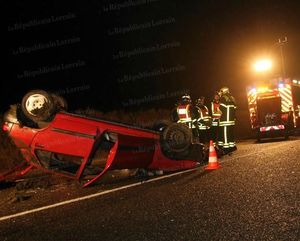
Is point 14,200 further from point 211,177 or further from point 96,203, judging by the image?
point 211,177

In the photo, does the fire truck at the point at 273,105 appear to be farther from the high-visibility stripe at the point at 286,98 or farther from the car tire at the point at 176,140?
the car tire at the point at 176,140

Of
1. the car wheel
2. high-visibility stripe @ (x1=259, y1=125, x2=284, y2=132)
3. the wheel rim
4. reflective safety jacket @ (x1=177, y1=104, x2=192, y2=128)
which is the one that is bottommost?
high-visibility stripe @ (x1=259, y1=125, x2=284, y2=132)

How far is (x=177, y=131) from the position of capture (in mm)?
7512

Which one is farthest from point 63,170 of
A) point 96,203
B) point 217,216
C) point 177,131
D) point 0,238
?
point 217,216

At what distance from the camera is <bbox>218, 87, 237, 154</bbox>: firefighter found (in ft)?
34.1

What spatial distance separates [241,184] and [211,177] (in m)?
0.85

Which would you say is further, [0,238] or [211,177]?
[211,177]

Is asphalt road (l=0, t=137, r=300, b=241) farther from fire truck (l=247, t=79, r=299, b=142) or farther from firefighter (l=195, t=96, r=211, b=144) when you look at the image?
fire truck (l=247, t=79, r=299, b=142)

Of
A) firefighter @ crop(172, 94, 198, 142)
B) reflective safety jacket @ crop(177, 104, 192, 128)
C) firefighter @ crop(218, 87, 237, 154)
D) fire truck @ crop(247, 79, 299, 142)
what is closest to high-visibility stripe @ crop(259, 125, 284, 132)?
fire truck @ crop(247, 79, 299, 142)

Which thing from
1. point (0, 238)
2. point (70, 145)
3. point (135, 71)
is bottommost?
point (0, 238)

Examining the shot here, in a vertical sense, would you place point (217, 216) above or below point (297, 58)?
below

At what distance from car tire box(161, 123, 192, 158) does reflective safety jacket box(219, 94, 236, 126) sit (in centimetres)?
314

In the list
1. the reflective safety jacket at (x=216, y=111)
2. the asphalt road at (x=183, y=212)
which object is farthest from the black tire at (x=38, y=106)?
the reflective safety jacket at (x=216, y=111)

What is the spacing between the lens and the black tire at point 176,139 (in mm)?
7324
